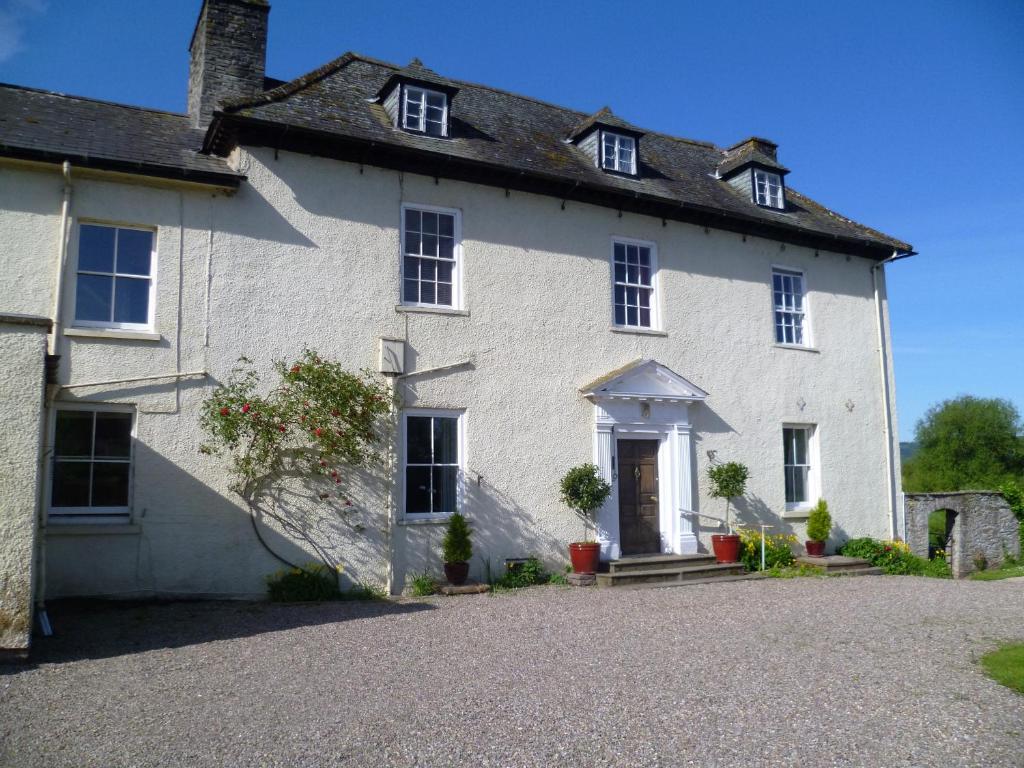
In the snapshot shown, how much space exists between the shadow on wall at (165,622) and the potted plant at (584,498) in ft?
9.82

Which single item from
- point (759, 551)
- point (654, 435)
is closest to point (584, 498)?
point (654, 435)

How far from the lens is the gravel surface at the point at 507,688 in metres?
5.20

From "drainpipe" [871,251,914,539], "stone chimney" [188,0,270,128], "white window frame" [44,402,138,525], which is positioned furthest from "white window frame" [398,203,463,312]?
"drainpipe" [871,251,914,539]

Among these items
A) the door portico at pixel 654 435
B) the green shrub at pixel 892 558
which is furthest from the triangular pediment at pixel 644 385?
the green shrub at pixel 892 558

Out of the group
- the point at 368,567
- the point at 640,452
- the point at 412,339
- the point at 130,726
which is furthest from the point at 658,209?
the point at 130,726

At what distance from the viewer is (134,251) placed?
1076cm

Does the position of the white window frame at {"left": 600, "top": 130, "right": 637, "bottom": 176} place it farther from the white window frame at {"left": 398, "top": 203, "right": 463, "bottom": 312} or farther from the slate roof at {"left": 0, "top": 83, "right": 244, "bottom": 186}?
the slate roof at {"left": 0, "top": 83, "right": 244, "bottom": 186}

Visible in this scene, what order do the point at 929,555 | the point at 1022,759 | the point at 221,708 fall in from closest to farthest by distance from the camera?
the point at 1022,759 → the point at 221,708 → the point at 929,555


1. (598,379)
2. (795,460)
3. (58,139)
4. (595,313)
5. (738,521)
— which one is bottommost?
(738,521)

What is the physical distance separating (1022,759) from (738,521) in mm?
9742

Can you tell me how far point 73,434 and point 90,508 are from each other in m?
0.97

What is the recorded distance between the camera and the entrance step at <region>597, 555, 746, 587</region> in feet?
41.0

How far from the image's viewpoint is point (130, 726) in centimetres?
552

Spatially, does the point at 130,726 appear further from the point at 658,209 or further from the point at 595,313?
the point at 658,209
